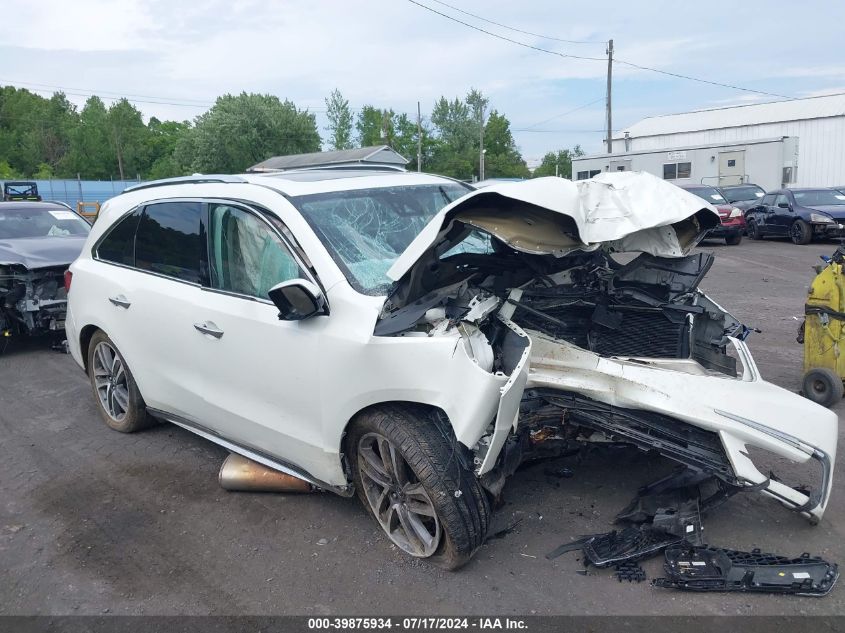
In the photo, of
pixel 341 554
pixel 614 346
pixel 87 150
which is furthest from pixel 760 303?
pixel 87 150

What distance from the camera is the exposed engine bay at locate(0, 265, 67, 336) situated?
807 cm

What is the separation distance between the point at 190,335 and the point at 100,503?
1.20 metres

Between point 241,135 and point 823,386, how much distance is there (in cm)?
4928

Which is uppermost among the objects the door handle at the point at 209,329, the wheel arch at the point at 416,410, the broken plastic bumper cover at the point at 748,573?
the door handle at the point at 209,329

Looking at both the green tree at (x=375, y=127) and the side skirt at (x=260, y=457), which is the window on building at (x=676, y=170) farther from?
the green tree at (x=375, y=127)

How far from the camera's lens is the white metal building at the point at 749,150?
2411 cm

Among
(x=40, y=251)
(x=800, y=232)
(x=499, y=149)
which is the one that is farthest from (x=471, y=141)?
(x=40, y=251)

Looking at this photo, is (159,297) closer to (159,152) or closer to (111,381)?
(111,381)

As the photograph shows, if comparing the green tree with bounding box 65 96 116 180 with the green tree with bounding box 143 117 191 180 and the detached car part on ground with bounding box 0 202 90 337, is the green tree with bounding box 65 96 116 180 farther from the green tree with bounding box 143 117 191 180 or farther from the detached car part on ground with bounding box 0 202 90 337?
the detached car part on ground with bounding box 0 202 90 337

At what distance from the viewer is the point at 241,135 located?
5003cm

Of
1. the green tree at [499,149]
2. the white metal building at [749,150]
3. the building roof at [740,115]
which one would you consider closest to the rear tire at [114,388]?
the white metal building at [749,150]

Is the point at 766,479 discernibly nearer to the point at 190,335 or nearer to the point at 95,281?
the point at 190,335

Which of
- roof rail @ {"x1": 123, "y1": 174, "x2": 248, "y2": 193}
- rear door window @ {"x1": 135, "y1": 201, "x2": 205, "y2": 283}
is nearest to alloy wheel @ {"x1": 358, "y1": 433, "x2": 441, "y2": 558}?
rear door window @ {"x1": 135, "y1": 201, "x2": 205, "y2": 283}

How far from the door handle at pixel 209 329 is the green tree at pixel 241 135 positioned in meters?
47.6
